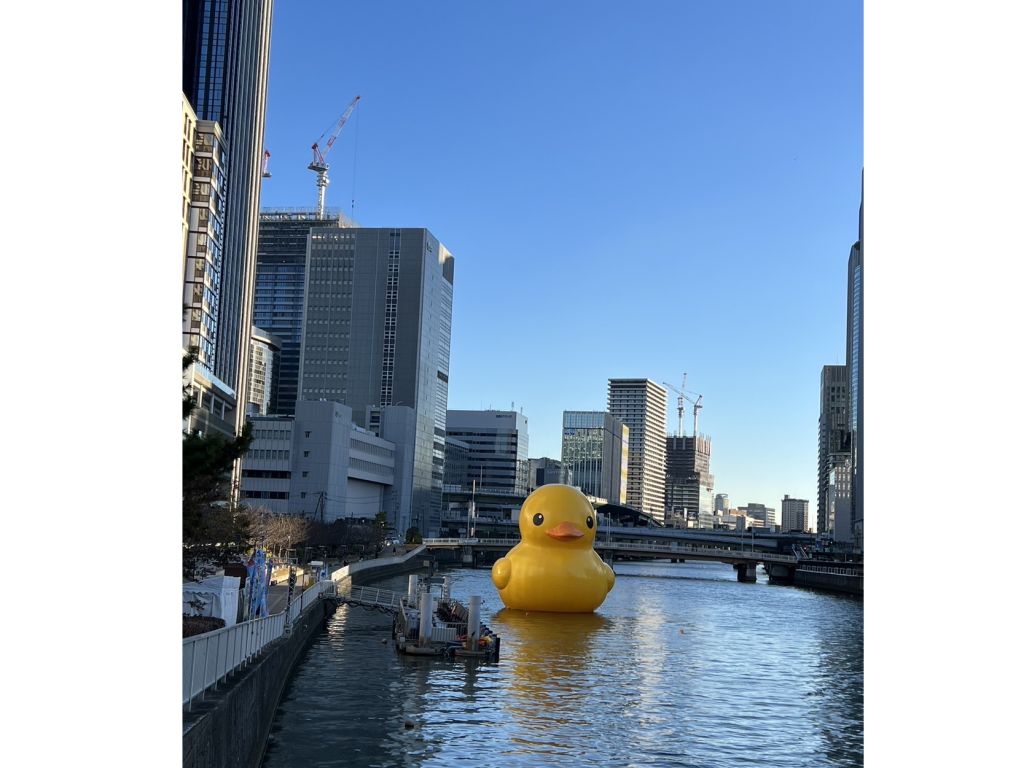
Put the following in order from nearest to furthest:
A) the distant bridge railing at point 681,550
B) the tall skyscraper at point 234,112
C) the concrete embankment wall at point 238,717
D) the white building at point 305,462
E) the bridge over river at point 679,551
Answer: the concrete embankment wall at point 238,717 → the distant bridge railing at point 681,550 → the bridge over river at point 679,551 → the tall skyscraper at point 234,112 → the white building at point 305,462

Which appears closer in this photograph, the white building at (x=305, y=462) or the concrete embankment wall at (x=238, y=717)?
the concrete embankment wall at (x=238, y=717)

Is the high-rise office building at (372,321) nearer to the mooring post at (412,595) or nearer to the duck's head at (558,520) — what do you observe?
the mooring post at (412,595)

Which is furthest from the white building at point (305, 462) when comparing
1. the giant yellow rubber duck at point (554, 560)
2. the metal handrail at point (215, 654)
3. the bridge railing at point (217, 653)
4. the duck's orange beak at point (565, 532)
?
the metal handrail at point (215, 654)

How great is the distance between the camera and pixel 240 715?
1530cm

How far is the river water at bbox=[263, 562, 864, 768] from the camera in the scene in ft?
63.0

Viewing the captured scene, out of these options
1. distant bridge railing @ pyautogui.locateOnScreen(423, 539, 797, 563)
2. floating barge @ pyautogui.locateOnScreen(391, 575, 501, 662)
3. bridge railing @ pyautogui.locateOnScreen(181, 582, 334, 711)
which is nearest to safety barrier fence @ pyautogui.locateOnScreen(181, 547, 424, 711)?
bridge railing @ pyautogui.locateOnScreen(181, 582, 334, 711)

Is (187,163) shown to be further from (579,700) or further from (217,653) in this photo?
(217,653)

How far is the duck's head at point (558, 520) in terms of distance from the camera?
132 ft

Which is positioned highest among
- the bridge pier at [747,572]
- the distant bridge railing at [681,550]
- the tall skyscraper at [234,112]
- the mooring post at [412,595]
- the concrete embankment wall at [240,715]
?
the tall skyscraper at [234,112]

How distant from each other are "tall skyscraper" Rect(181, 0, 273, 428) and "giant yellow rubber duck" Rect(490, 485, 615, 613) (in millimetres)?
74777

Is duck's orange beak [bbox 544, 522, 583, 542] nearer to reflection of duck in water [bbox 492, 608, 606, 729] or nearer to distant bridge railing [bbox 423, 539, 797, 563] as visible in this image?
reflection of duck in water [bbox 492, 608, 606, 729]

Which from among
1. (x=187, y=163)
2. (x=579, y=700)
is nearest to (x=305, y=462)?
(x=187, y=163)
